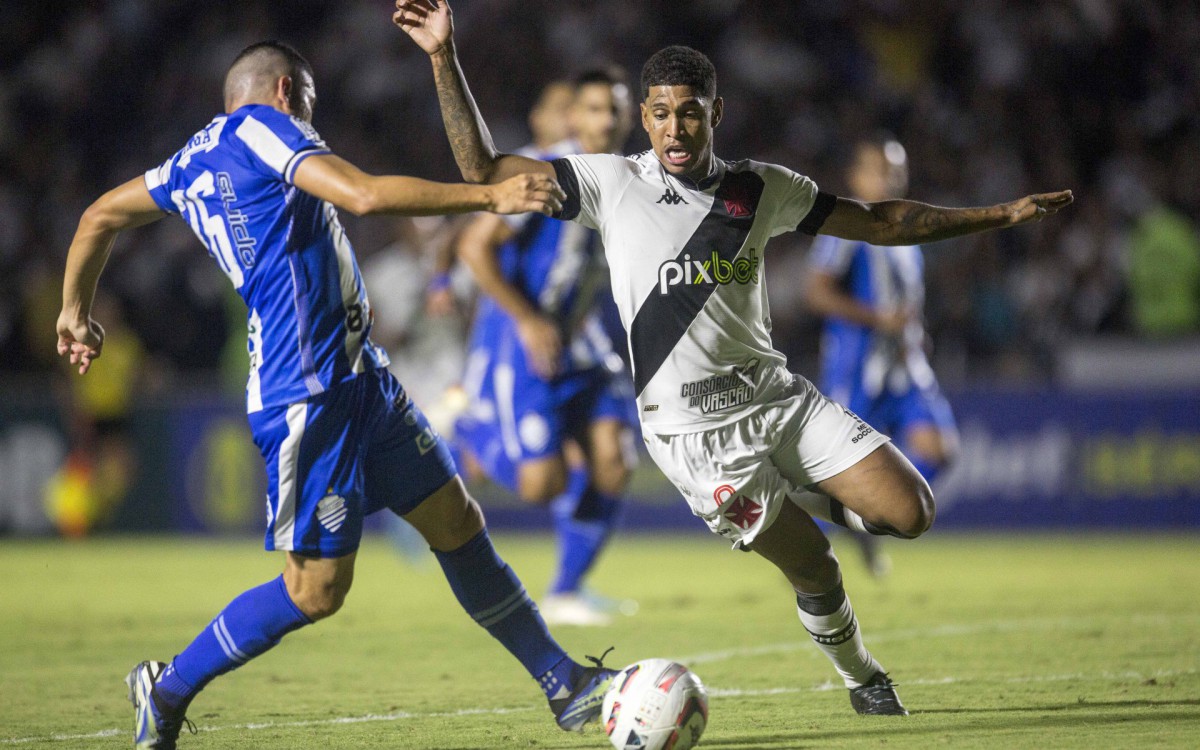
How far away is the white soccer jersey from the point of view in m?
5.06

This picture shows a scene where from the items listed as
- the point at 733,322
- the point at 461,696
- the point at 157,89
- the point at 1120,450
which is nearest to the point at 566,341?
the point at 461,696

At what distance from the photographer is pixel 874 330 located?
9.93 meters

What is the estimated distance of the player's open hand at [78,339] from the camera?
521cm

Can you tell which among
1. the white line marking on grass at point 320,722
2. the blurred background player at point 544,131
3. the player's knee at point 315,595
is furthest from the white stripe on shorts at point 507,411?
the player's knee at point 315,595

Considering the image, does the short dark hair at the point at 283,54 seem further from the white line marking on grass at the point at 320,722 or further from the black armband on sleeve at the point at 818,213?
the white line marking on grass at the point at 320,722

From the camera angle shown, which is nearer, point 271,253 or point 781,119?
point 271,253

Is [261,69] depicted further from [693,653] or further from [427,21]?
[693,653]

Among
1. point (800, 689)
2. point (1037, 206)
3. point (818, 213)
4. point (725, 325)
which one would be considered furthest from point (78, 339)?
point (1037, 206)

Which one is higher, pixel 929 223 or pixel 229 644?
pixel 929 223

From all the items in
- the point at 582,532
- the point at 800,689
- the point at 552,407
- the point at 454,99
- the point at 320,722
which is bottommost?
the point at 582,532

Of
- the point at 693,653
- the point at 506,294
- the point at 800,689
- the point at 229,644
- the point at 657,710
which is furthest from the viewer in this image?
the point at 506,294

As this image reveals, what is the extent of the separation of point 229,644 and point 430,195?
1645 mm

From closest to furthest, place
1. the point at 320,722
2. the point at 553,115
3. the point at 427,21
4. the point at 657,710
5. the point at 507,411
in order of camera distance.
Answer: the point at 657,710, the point at 427,21, the point at 320,722, the point at 507,411, the point at 553,115

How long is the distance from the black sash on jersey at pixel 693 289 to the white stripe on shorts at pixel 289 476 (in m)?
1.14
